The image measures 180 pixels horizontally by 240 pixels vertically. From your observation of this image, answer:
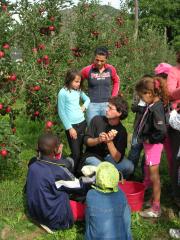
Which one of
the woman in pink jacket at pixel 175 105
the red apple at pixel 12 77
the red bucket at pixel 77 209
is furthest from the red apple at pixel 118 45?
the red bucket at pixel 77 209

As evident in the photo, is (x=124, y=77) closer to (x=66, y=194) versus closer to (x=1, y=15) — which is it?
(x=1, y=15)

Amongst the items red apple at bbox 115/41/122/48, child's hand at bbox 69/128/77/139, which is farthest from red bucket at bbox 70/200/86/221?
red apple at bbox 115/41/122/48

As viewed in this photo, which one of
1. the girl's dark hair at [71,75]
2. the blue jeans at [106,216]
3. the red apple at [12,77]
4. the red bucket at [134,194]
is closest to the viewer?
the blue jeans at [106,216]

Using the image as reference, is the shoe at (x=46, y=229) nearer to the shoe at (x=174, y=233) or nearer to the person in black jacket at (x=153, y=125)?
the person in black jacket at (x=153, y=125)

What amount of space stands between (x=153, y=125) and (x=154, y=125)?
0.05 m

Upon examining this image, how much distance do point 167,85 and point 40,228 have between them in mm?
1993

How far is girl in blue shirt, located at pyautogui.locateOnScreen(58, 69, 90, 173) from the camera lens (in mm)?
5574

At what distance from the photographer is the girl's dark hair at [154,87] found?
4434mm

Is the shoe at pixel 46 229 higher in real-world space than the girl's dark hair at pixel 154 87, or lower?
lower

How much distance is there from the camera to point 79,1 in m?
8.90

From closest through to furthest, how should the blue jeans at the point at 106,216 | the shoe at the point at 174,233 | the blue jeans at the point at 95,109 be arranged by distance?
the blue jeans at the point at 106,216 → the shoe at the point at 174,233 → the blue jeans at the point at 95,109

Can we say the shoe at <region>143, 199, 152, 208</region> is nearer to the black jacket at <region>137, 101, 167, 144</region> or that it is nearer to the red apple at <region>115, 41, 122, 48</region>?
the black jacket at <region>137, 101, 167, 144</region>

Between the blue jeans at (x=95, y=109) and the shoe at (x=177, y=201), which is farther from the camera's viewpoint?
the blue jeans at (x=95, y=109)

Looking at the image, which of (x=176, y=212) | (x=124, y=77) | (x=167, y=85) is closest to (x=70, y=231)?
(x=176, y=212)
